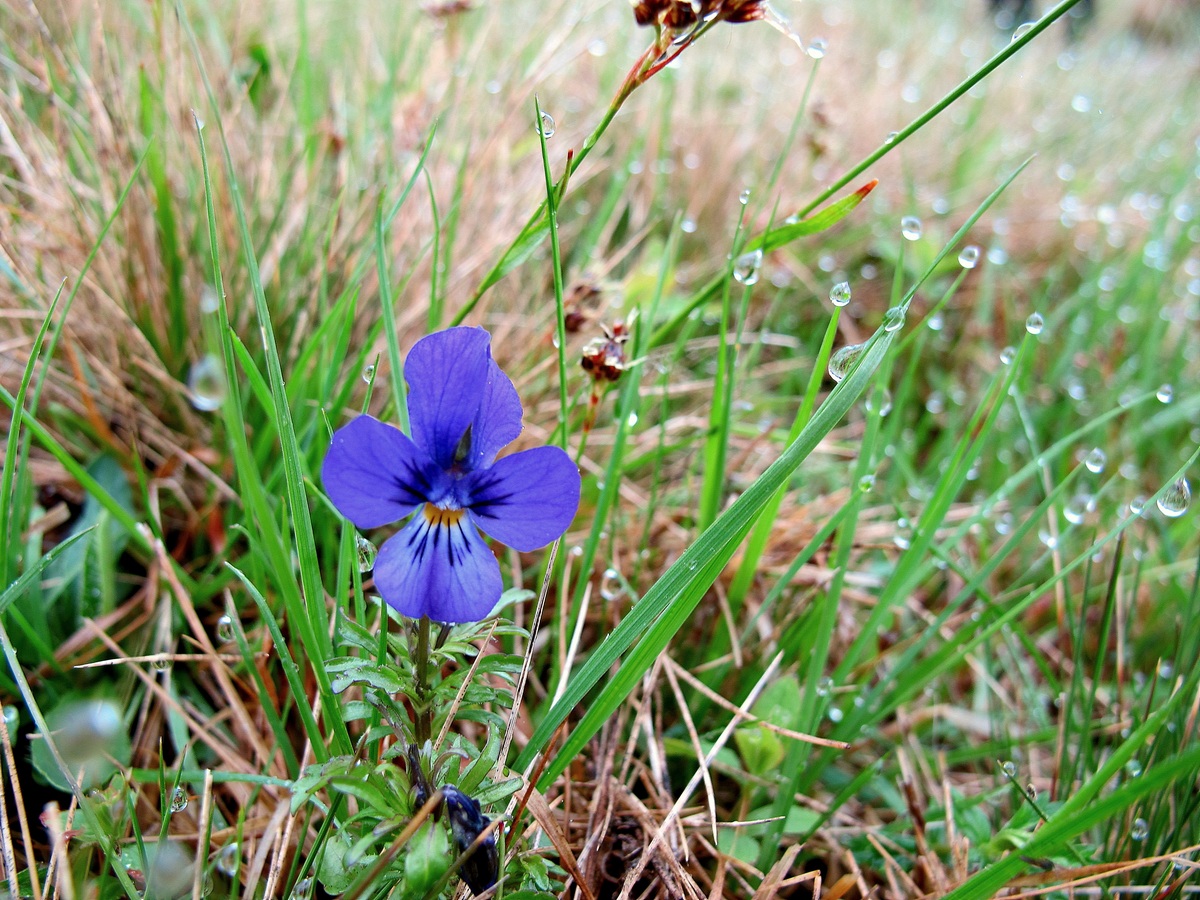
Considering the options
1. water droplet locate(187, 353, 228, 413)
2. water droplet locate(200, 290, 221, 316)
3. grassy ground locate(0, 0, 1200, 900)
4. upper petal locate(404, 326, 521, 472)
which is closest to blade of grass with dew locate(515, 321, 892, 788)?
grassy ground locate(0, 0, 1200, 900)

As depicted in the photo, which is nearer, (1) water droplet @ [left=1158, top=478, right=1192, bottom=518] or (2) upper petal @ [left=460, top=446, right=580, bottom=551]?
(2) upper petal @ [left=460, top=446, right=580, bottom=551]

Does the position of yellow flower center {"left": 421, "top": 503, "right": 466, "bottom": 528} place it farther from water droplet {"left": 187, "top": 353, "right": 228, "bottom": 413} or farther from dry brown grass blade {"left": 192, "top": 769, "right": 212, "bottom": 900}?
dry brown grass blade {"left": 192, "top": 769, "right": 212, "bottom": 900}

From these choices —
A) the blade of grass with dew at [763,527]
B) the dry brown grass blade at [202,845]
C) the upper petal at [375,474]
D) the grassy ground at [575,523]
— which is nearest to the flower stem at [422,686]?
the grassy ground at [575,523]

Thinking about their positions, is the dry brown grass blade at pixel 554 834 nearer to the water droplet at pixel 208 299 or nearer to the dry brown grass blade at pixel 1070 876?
the dry brown grass blade at pixel 1070 876

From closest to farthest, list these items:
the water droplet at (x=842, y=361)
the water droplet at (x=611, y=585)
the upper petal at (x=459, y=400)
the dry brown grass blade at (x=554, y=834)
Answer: the upper petal at (x=459, y=400)
the dry brown grass blade at (x=554, y=834)
the water droplet at (x=842, y=361)
the water droplet at (x=611, y=585)

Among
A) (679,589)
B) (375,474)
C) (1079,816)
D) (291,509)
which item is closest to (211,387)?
(291,509)
